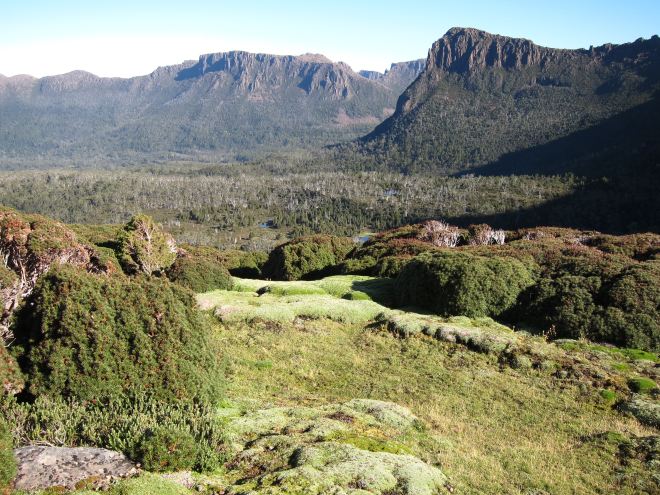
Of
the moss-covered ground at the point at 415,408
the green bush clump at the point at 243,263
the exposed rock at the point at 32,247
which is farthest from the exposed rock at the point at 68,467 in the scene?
the green bush clump at the point at 243,263

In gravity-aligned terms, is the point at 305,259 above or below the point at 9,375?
below

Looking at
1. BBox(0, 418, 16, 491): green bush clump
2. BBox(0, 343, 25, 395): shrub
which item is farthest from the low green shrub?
BBox(0, 343, 25, 395): shrub

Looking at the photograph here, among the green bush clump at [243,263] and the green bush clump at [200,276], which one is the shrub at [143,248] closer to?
the green bush clump at [200,276]

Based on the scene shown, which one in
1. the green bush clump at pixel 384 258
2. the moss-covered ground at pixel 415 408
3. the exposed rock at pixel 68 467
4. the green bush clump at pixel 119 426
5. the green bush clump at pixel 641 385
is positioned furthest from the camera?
the green bush clump at pixel 384 258

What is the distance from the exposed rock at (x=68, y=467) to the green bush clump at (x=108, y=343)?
287 cm

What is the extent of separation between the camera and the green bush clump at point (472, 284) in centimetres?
2789

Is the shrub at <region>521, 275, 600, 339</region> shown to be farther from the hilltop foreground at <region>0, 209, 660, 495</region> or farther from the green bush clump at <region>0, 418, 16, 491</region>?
the green bush clump at <region>0, 418, 16, 491</region>

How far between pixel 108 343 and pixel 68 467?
4.24 meters

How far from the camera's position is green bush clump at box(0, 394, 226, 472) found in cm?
988

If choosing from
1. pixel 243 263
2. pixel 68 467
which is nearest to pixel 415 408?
pixel 68 467

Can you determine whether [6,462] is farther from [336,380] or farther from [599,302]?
[599,302]

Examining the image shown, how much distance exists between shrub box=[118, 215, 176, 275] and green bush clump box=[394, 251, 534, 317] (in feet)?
82.5

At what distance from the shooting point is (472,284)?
2802 cm

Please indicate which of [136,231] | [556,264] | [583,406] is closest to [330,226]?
[136,231]
